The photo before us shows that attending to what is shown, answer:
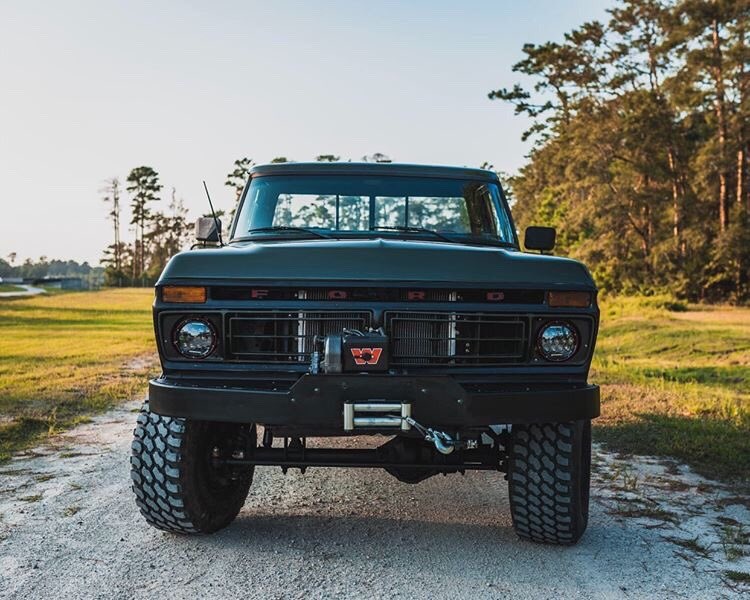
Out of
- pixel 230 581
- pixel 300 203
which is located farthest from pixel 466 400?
pixel 300 203

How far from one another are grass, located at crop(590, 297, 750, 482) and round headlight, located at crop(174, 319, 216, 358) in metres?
3.92

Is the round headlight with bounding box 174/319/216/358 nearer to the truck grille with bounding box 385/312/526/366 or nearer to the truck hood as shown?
the truck hood

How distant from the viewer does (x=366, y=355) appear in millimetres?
3914

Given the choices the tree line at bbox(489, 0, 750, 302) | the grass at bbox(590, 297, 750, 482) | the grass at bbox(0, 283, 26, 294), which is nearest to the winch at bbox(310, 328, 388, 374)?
the grass at bbox(590, 297, 750, 482)

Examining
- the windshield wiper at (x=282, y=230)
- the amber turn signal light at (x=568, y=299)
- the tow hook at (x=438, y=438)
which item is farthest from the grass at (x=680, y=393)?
the windshield wiper at (x=282, y=230)

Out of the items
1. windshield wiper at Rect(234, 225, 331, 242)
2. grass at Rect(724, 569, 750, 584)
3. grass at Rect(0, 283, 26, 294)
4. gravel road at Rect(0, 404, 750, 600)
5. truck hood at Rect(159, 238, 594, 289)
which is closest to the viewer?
gravel road at Rect(0, 404, 750, 600)

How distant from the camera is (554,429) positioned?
170 inches

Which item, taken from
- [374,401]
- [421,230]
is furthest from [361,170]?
[374,401]

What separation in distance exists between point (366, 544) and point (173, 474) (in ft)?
3.34

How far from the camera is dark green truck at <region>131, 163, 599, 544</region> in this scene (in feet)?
12.8

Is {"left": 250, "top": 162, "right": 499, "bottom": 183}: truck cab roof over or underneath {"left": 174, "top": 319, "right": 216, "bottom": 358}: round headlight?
over

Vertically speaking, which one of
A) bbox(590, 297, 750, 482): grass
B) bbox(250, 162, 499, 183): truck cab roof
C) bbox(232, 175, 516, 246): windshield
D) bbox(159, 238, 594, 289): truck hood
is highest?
bbox(250, 162, 499, 183): truck cab roof

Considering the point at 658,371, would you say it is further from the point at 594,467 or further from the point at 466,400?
the point at 466,400

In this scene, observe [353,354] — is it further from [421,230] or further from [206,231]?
[206,231]
